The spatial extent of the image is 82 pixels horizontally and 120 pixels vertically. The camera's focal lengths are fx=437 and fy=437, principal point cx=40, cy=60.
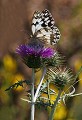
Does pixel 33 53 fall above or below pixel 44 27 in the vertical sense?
below

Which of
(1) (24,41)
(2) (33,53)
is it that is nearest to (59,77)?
(2) (33,53)

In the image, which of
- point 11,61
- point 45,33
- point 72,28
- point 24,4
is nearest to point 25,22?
point 24,4

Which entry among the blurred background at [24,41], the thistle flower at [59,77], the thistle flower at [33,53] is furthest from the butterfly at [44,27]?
the blurred background at [24,41]

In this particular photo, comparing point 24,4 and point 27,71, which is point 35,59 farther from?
point 24,4

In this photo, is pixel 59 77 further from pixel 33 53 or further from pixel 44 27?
pixel 44 27

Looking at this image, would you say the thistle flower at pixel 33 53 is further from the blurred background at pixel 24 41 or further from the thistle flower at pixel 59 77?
the blurred background at pixel 24 41

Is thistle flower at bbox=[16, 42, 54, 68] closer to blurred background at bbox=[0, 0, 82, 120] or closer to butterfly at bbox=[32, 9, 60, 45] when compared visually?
butterfly at bbox=[32, 9, 60, 45]
